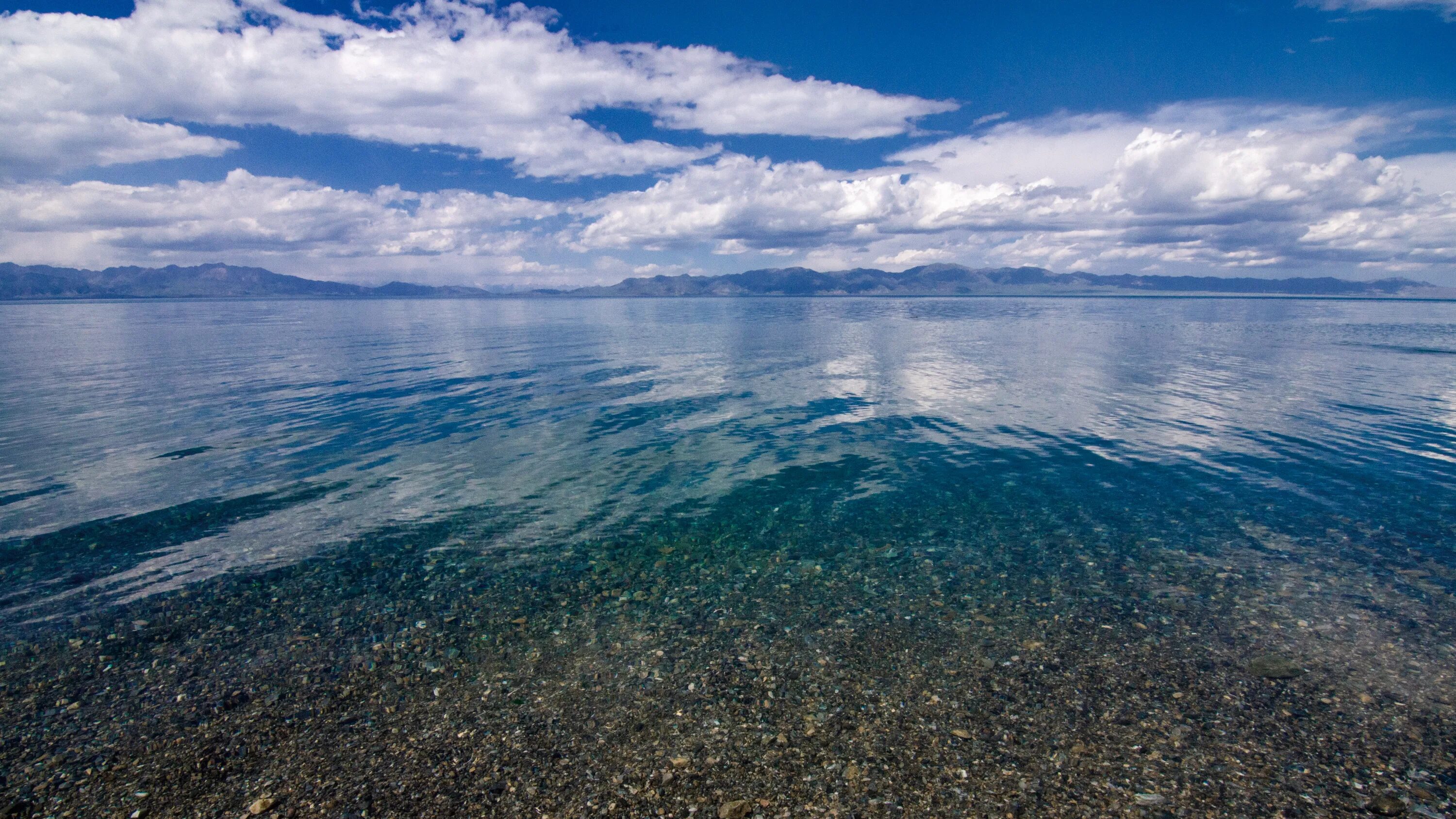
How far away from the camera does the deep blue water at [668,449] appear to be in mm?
19875

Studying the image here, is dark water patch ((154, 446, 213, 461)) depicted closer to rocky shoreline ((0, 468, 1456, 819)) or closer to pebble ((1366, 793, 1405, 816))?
rocky shoreline ((0, 468, 1456, 819))

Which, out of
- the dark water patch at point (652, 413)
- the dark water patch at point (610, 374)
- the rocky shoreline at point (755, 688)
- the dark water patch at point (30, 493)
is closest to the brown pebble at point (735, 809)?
the rocky shoreline at point (755, 688)

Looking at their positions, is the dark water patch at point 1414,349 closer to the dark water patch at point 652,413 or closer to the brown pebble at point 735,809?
the dark water patch at point 652,413

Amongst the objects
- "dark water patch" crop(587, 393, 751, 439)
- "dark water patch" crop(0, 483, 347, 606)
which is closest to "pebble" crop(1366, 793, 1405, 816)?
"dark water patch" crop(0, 483, 347, 606)

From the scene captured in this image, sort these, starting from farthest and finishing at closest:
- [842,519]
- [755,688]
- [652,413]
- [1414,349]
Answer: [1414,349], [652,413], [842,519], [755,688]

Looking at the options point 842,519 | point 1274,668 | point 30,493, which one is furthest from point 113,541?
point 1274,668

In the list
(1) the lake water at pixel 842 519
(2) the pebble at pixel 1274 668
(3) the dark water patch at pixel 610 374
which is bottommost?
(2) the pebble at pixel 1274 668

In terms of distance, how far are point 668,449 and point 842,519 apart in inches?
432

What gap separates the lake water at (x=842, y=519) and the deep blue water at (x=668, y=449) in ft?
0.65

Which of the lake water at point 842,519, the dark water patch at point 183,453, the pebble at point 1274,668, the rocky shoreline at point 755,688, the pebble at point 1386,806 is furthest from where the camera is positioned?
the dark water patch at point 183,453

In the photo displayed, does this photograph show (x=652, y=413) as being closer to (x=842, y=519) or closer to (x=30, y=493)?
(x=842, y=519)

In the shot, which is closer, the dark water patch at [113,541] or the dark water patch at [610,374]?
the dark water patch at [113,541]

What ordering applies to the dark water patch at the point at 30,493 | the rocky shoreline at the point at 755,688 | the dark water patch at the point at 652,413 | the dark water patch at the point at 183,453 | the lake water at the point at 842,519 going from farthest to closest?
the dark water patch at the point at 652,413 < the dark water patch at the point at 183,453 < the dark water patch at the point at 30,493 < the lake water at the point at 842,519 < the rocky shoreline at the point at 755,688

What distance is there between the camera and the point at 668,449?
29547 millimetres
